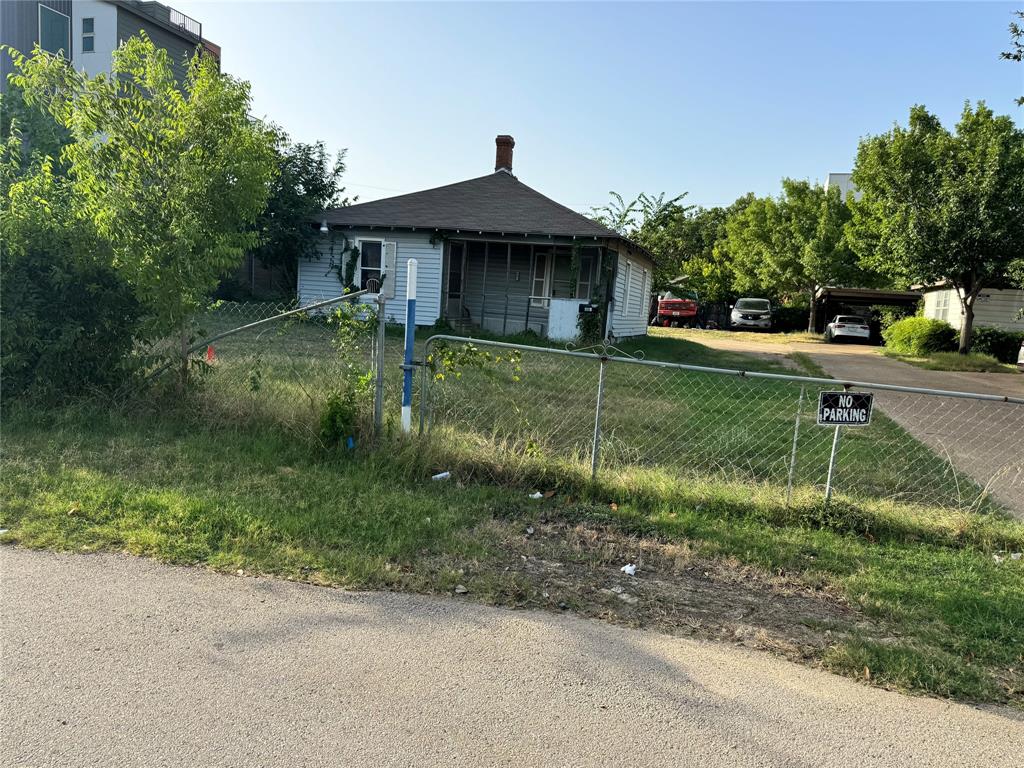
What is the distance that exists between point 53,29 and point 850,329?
114 feet

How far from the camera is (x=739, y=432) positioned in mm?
7949

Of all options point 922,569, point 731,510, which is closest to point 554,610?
point 731,510

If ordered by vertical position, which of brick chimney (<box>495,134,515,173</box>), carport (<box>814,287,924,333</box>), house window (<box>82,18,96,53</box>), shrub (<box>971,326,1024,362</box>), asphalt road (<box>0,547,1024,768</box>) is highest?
house window (<box>82,18,96,53</box>)

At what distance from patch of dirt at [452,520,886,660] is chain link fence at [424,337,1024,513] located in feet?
3.83

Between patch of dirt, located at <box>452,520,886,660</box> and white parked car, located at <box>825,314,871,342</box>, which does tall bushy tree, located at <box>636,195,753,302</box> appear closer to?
white parked car, located at <box>825,314,871,342</box>

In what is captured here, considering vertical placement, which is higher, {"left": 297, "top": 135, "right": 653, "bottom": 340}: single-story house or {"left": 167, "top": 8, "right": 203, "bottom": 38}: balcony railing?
{"left": 167, "top": 8, "right": 203, "bottom": 38}: balcony railing

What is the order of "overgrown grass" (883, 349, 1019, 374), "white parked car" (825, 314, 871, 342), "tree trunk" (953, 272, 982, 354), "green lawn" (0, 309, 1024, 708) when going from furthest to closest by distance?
"white parked car" (825, 314, 871, 342) → "tree trunk" (953, 272, 982, 354) → "overgrown grass" (883, 349, 1019, 374) → "green lawn" (0, 309, 1024, 708)

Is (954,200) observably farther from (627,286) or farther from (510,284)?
(510,284)

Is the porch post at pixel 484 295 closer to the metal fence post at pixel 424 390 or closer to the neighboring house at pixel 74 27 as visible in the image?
the metal fence post at pixel 424 390

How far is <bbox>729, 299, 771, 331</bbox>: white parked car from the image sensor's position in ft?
119

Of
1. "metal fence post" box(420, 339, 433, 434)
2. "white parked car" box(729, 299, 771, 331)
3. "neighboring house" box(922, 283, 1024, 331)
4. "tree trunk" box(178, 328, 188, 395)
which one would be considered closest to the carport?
"white parked car" box(729, 299, 771, 331)

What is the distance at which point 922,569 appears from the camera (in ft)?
13.8

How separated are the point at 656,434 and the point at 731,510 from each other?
265 cm

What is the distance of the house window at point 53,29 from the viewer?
25766mm
